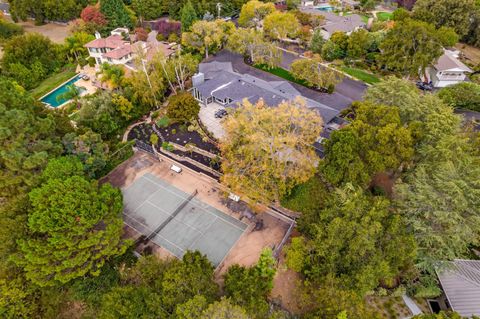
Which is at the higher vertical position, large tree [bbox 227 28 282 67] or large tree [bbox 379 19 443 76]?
large tree [bbox 379 19 443 76]

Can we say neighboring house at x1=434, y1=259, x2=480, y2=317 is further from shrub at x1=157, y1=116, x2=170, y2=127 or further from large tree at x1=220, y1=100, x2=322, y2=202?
shrub at x1=157, y1=116, x2=170, y2=127

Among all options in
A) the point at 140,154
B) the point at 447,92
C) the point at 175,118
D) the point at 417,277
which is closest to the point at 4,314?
the point at 140,154

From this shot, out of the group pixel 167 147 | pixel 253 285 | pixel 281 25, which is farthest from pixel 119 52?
pixel 253 285

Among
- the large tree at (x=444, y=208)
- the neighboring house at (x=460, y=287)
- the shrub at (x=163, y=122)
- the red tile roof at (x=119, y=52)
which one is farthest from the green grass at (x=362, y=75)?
the red tile roof at (x=119, y=52)

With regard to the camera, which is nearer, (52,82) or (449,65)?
(449,65)

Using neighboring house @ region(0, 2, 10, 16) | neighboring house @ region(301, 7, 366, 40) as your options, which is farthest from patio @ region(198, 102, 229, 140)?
neighboring house @ region(0, 2, 10, 16)

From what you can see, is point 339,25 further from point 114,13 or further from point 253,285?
point 253,285
